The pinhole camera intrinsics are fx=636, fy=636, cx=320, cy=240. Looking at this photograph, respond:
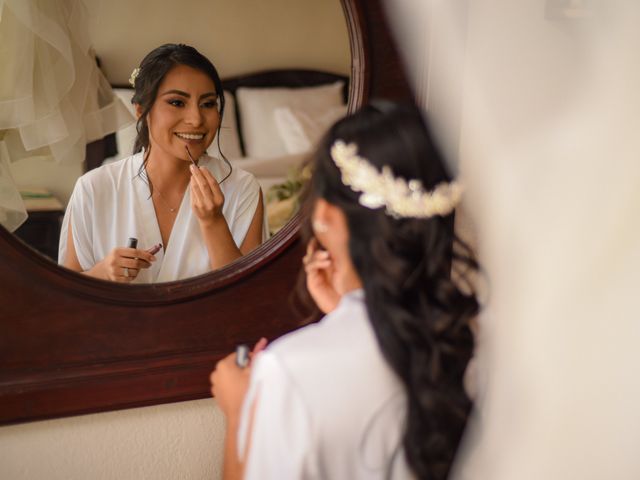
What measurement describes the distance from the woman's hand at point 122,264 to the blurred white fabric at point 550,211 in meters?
0.45

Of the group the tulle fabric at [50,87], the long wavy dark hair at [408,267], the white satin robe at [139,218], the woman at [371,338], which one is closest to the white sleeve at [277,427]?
the woman at [371,338]

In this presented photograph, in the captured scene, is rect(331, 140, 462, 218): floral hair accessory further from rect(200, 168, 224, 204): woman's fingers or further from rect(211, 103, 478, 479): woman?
rect(200, 168, 224, 204): woman's fingers

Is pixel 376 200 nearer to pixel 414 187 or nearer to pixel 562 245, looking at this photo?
pixel 414 187

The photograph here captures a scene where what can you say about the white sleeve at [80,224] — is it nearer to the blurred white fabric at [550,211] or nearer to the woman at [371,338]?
the woman at [371,338]

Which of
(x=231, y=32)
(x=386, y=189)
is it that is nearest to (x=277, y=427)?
(x=386, y=189)

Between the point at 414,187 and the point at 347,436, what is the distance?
26 centimetres

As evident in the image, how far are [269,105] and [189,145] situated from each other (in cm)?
12

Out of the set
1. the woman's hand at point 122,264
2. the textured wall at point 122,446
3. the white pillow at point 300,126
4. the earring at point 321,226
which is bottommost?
the textured wall at point 122,446

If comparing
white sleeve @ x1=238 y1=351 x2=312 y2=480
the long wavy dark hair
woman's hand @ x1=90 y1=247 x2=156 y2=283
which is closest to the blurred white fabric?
the long wavy dark hair

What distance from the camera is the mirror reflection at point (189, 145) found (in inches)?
30.5

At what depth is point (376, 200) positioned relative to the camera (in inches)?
24.1

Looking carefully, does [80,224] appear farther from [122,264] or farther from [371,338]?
[371,338]

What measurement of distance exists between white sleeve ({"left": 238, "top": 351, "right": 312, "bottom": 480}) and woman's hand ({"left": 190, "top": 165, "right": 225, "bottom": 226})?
0.26 m

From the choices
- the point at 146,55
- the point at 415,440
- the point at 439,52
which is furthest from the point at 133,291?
the point at 439,52
